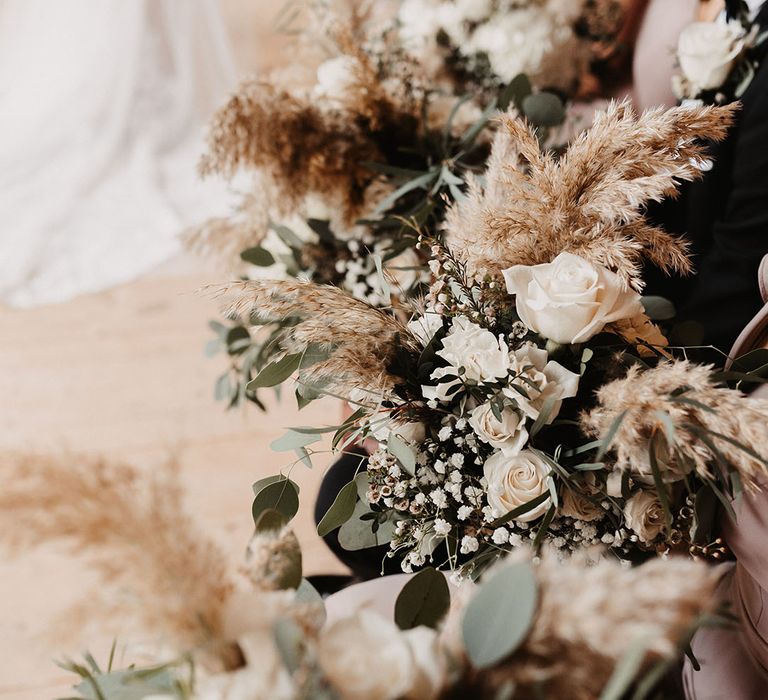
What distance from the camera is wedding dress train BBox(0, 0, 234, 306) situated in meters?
2.43

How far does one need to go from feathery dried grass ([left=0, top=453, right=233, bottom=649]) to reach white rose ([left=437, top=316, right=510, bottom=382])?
35cm

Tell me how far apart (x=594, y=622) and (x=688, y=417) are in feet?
0.93

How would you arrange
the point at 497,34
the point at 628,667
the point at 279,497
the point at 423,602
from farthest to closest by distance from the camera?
the point at 497,34, the point at 279,497, the point at 423,602, the point at 628,667

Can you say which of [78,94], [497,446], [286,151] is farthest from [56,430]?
[497,446]

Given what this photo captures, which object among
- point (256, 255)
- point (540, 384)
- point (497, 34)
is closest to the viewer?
point (540, 384)

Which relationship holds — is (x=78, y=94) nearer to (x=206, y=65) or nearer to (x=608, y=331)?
(x=206, y=65)

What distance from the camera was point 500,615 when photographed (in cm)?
41

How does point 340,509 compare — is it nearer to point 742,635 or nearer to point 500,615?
point 500,615

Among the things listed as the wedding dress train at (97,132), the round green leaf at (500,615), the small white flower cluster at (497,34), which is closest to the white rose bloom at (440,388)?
the round green leaf at (500,615)

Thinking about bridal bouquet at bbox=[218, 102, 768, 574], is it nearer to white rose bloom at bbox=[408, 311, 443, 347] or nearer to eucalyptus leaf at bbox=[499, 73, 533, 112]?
white rose bloom at bbox=[408, 311, 443, 347]

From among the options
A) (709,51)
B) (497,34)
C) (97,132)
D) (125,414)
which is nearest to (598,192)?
(709,51)

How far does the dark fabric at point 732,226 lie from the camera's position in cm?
106

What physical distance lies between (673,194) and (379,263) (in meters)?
0.31

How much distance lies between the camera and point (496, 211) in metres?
0.71
